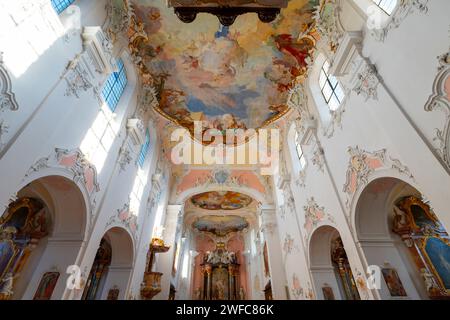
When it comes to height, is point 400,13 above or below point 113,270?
above

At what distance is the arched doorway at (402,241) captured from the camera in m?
6.09

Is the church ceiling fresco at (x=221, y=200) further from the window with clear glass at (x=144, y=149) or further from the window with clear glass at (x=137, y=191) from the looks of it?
the window with clear glass at (x=137, y=191)

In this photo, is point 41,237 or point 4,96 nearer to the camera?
point 4,96

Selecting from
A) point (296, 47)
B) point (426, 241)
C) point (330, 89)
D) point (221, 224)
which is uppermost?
point (221, 224)

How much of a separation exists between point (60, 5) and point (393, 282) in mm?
10647

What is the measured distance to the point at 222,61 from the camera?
11.6 meters

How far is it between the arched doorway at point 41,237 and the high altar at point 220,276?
16451mm

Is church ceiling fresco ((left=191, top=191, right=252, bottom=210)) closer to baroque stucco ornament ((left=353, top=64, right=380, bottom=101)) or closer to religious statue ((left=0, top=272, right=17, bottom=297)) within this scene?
baroque stucco ornament ((left=353, top=64, right=380, bottom=101))

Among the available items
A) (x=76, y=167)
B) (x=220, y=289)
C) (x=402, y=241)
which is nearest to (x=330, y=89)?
(x=402, y=241)

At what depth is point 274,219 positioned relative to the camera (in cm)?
1491

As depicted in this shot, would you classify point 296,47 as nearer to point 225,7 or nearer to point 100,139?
point 225,7

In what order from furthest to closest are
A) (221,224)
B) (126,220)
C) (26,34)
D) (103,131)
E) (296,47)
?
1. (221,224)
2. (296,47)
3. (126,220)
4. (103,131)
5. (26,34)

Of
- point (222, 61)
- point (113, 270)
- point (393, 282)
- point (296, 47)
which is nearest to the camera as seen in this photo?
point (393, 282)
